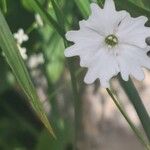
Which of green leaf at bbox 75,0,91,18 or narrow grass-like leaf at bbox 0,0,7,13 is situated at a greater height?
narrow grass-like leaf at bbox 0,0,7,13

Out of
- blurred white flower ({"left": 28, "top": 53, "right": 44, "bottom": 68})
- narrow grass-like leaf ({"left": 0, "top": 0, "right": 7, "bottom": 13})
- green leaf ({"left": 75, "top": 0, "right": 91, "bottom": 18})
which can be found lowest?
blurred white flower ({"left": 28, "top": 53, "right": 44, "bottom": 68})

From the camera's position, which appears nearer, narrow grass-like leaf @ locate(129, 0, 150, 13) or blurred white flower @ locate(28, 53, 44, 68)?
narrow grass-like leaf @ locate(129, 0, 150, 13)

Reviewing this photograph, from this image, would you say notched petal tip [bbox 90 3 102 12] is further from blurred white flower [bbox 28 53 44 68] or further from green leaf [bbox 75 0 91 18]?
blurred white flower [bbox 28 53 44 68]

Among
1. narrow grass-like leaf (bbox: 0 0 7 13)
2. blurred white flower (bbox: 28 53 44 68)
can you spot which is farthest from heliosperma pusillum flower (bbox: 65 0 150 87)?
blurred white flower (bbox: 28 53 44 68)

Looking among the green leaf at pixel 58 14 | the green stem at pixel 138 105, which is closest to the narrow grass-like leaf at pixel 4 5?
the green leaf at pixel 58 14

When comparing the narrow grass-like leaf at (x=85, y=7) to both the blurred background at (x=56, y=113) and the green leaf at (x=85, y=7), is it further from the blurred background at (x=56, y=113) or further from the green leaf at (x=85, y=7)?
the blurred background at (x=56, y=113)

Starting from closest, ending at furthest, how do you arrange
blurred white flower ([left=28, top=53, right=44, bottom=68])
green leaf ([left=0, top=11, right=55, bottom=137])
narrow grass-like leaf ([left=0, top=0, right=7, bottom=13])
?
green leaf ([left=0, top=11, right=55, bottom=137]) → narrow grass-like leaf ([left=0, top=0, right=7, bottom=13]) → blurred white flower ([left=28, top=53, right=44, bottom=68])

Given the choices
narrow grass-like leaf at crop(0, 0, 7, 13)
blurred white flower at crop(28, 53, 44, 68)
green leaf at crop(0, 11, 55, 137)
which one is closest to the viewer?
green leaf at crop(0, 11, 55, 137)

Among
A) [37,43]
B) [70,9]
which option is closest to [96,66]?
[70,9]

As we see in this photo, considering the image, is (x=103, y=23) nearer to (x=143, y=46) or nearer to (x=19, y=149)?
(x=143, y=46)
